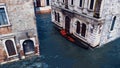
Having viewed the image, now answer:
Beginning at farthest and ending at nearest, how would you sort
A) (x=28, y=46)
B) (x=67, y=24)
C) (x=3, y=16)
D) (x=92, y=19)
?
1. (x=67, y=24)
2. (x=92, y=19)
3. (x=28, y=46)
4. (x=3, y=16)

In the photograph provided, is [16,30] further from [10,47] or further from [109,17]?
[109,17]

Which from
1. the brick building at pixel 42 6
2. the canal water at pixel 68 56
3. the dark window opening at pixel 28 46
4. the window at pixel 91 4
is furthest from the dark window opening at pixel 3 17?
the brick building at pixel 42 6

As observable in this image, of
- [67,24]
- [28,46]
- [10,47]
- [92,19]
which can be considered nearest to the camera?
[10,47]

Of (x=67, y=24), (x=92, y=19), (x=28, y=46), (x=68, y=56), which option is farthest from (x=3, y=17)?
(x=67, y=24)

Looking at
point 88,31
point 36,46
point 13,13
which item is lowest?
point 36,46

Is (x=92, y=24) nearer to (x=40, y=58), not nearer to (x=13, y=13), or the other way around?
(x=40, y=58)

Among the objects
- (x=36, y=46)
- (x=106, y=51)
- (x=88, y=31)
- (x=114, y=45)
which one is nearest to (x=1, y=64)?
(x=36, y=46)

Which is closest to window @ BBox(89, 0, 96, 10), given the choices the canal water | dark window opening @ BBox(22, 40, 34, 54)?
the canal water
